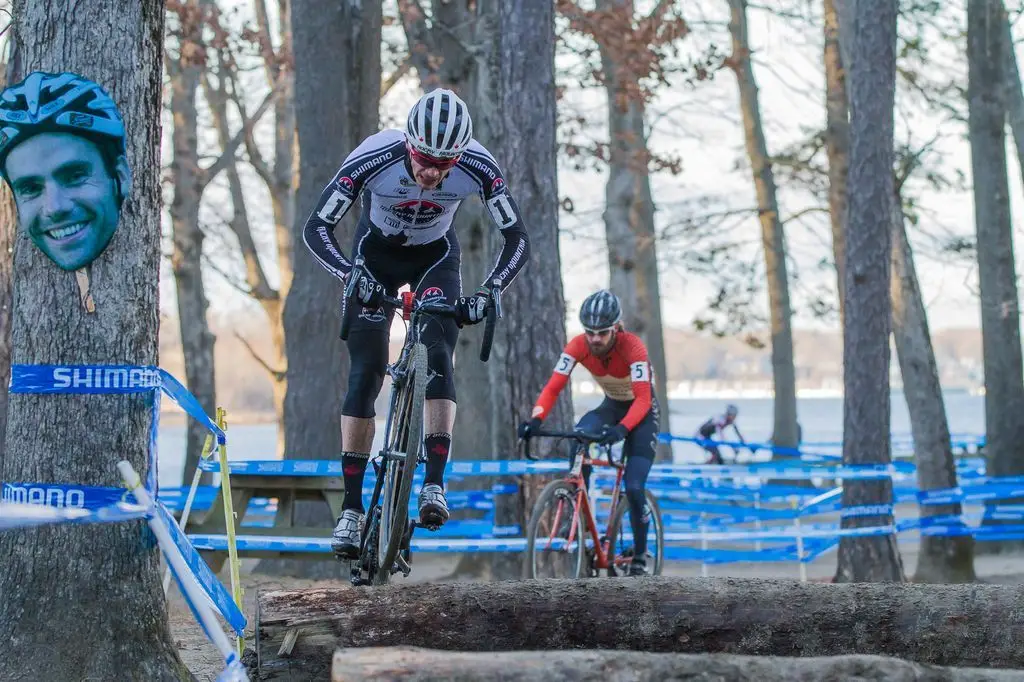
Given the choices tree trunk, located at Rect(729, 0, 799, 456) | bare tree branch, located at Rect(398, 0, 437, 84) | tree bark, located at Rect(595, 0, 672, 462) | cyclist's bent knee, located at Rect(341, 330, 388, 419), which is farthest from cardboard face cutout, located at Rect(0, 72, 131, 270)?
tree trunk, located at Rect(729, 0, 799, 456)

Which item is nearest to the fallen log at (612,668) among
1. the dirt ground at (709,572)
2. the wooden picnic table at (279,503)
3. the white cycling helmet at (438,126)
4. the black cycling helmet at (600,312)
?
the white cycling helmet at (438,126)

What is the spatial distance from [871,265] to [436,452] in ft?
26.7

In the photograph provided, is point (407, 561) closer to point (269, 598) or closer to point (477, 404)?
point (269, 598)

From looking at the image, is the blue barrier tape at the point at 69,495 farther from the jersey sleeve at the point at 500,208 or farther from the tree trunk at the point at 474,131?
the tree trunk at the point at 474,131

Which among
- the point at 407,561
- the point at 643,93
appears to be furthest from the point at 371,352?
the point at 643,93

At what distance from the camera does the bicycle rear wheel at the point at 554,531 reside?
9359 millimetres

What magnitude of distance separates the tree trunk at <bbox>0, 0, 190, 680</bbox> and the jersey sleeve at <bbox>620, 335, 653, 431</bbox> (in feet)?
15.8

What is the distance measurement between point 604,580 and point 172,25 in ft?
60.3

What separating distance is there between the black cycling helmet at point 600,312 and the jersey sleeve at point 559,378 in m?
0.26

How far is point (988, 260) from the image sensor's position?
20641mm

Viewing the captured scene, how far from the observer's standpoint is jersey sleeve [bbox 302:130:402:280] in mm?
6637

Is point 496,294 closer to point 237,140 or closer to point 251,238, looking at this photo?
point 237,140

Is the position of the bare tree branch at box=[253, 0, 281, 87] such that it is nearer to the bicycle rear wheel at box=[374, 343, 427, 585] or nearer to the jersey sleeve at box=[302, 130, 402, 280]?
the jersey sleeve at box=[302, 130, 402, 280]

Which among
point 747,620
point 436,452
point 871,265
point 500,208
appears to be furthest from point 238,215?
point 747,620
